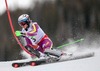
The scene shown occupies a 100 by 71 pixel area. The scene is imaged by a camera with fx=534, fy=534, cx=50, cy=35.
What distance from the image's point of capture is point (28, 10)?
1437 inches

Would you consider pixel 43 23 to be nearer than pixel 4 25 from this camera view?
Yes

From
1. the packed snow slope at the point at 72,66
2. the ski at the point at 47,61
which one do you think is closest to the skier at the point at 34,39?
the ski at the point at 47,61

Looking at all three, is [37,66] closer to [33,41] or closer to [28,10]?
[33,41]

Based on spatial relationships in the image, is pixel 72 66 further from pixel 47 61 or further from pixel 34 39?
pixel 34 39

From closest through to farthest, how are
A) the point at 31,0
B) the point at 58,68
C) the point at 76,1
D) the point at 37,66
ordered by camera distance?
the point at 58,68 < the point at 37,66 < the point at 31,0 < the point at 76,1

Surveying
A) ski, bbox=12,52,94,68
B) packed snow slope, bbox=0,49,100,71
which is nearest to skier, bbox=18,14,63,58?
ski, bbox=12,52,94,68

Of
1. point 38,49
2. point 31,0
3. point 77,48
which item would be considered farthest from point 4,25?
point 38,49

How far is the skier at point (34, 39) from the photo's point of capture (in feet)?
42.5

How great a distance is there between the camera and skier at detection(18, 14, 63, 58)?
13.0m

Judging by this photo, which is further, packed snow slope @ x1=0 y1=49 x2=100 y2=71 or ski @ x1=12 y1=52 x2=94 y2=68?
ski @ x1=12 y1=52 x2=94 y2=68

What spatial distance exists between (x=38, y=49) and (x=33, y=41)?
0.25m

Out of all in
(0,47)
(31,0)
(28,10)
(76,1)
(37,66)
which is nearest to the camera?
(37,66)

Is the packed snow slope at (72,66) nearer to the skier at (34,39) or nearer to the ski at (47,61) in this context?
the ski at (47,61)

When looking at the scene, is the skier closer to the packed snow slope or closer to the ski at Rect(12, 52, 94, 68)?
the ski at Rect(12, 52, 94, 68)
